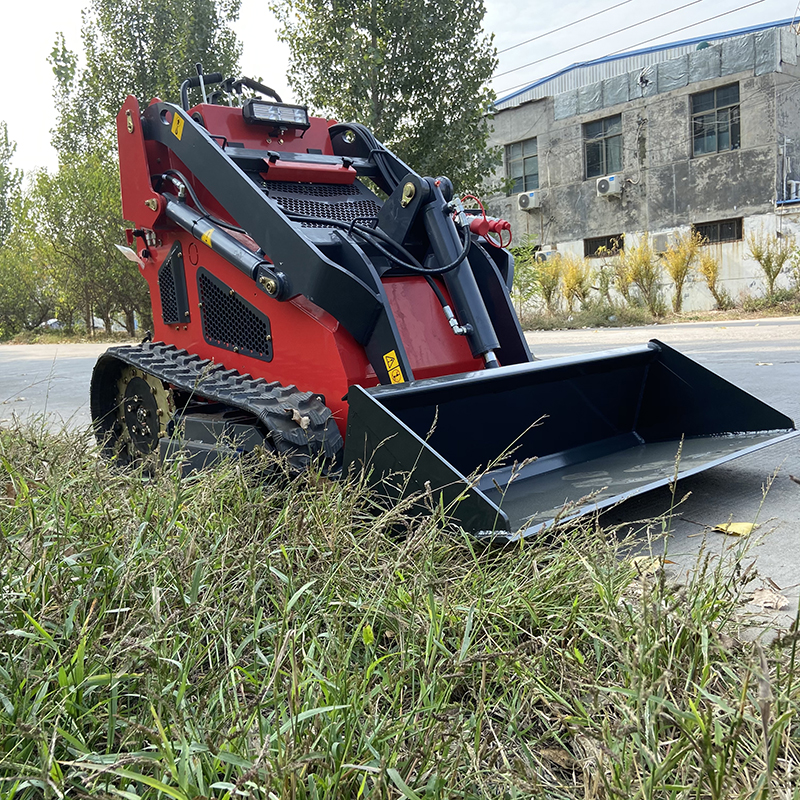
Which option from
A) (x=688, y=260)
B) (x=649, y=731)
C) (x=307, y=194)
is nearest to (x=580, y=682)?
(x=649, y=731)

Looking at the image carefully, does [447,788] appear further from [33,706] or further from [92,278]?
[92,278]

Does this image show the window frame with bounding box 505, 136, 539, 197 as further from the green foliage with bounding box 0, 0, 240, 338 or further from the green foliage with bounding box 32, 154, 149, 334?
the green foliage with bounding box 32, 154, 149, 334

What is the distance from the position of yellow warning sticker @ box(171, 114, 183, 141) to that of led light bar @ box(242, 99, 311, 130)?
434 millimetres

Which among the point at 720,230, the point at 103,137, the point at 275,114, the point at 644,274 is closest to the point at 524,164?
the point at 720,230

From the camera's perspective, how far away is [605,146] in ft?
82.8

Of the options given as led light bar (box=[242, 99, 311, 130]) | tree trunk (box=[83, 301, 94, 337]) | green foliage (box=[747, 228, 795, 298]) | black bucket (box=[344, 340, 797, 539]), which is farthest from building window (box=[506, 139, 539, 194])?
black bucket (box=[344, 340, 797, 539])

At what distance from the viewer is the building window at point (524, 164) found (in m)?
27.3

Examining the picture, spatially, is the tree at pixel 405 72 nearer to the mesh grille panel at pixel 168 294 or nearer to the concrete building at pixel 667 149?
the concrete building at pixel 667 149

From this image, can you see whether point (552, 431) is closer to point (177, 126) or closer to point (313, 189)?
point (313, 189)

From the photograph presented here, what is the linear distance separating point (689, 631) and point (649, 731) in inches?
15.8

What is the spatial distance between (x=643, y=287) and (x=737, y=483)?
54.9 feet

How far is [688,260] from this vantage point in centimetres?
1925

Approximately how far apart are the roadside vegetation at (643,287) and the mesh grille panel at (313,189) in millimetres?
14215

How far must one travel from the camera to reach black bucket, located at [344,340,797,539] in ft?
8.70
